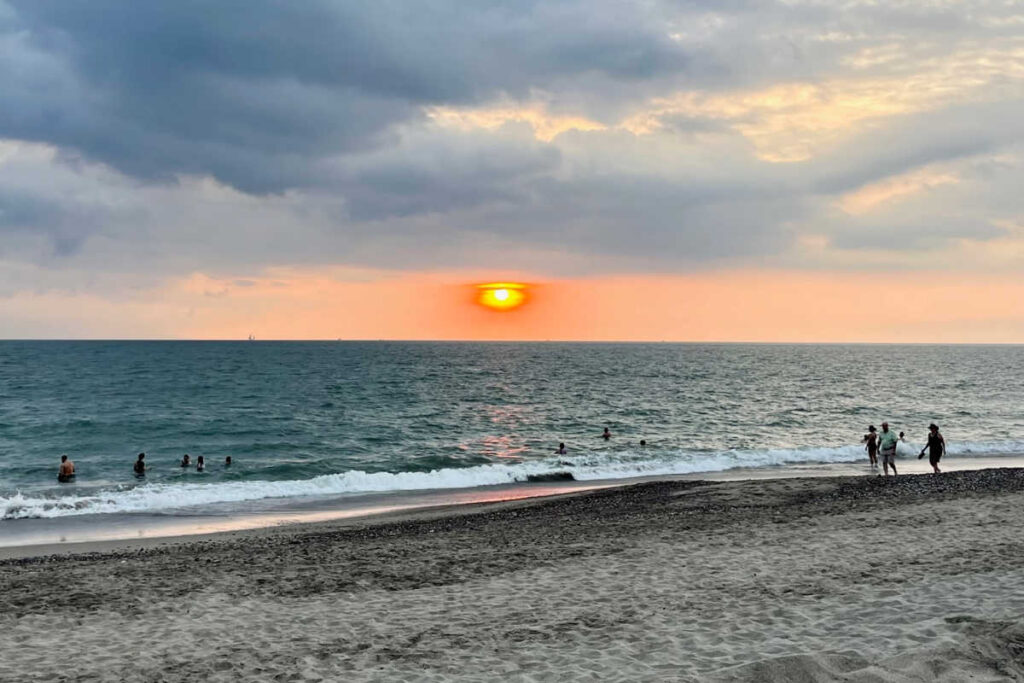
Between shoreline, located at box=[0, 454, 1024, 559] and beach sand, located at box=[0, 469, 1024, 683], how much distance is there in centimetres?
224

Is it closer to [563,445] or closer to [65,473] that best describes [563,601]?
[563,445]

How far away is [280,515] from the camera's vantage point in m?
25.1

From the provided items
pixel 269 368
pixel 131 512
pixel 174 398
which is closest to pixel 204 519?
pixel 131 512

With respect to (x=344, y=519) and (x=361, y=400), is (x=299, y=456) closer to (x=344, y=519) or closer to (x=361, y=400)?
(x=344, y=519)

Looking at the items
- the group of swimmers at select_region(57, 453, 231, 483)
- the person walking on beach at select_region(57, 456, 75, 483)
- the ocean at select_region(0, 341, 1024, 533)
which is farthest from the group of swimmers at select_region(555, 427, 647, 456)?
the person walking on beach at select_region(57, 456, 75, 483)

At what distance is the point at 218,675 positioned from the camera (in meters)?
9.27

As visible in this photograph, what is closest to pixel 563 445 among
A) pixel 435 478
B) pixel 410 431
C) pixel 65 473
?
pixel 435 478

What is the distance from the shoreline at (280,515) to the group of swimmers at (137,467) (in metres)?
9.23

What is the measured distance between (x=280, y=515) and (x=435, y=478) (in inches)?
375

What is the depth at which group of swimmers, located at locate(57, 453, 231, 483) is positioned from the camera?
32.7m

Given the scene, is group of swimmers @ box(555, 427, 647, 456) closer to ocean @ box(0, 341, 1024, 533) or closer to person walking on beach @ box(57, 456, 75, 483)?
ocean @ box(0, 341, 1024, 533)

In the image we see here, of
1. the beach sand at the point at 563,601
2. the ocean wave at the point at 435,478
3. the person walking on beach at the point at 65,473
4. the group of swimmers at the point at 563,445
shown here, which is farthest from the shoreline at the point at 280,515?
the person walking on beach at the point at 65,473

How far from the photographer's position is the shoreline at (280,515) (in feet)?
68.7

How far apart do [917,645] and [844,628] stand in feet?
3.30
